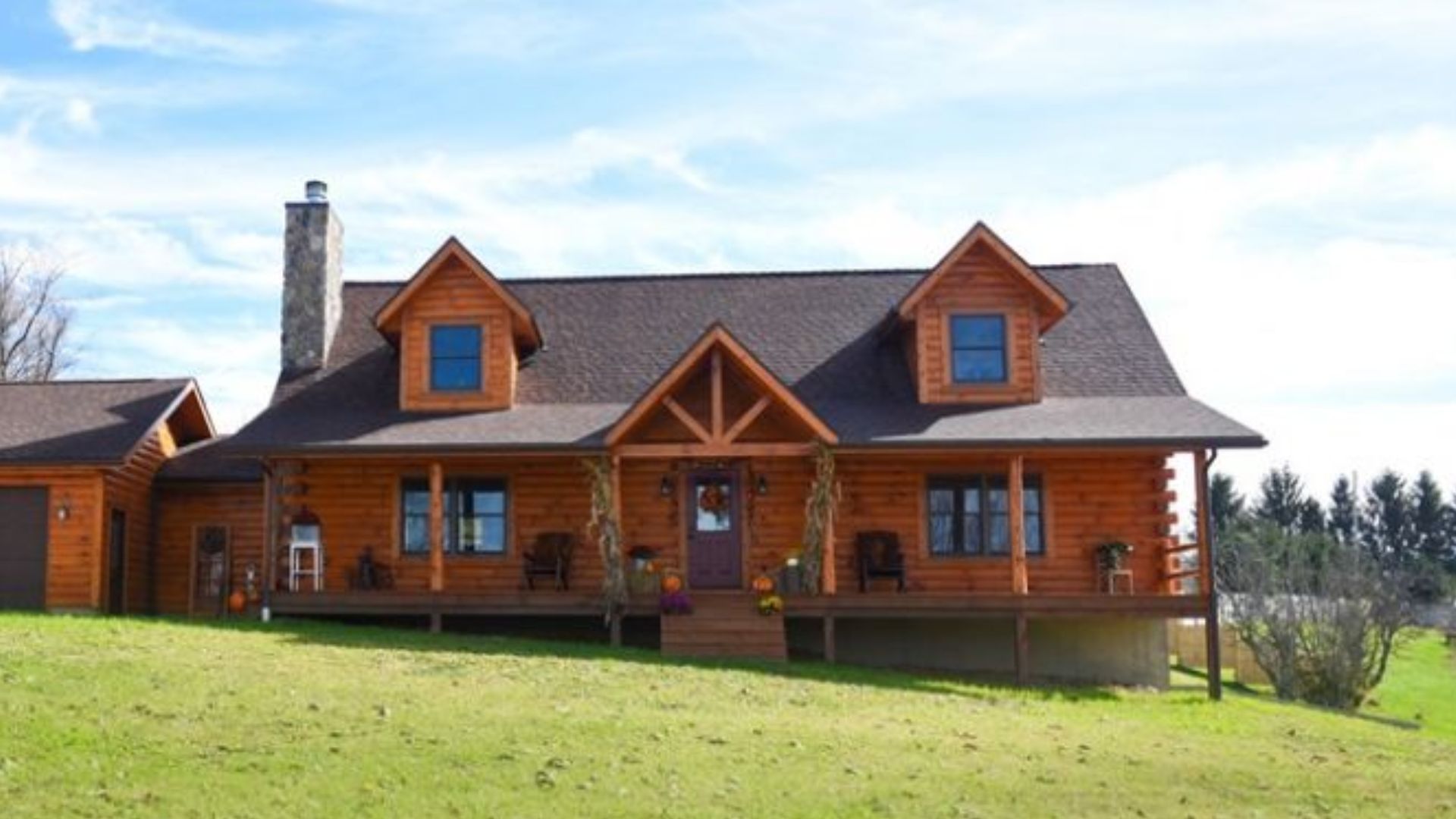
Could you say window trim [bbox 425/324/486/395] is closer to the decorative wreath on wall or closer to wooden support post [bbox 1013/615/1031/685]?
the decorative wreath on wall

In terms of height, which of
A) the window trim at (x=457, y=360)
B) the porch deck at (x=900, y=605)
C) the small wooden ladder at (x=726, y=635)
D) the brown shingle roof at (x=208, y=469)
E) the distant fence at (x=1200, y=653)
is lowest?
the distant fence at (x=1200, y=653)

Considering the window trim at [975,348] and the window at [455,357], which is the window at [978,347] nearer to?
the window trim at [975,348]

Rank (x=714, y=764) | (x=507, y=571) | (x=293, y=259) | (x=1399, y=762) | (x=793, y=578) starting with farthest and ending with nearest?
(x=293, y=259) → (x=507, y=571) → (x=793, y=578) → (x=1399, y=762) → (x=714, y=764)

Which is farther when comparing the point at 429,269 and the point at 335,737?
the point at 429,269

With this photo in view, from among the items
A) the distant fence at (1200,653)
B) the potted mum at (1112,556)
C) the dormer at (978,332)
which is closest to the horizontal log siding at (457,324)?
the dormer at (978,332)

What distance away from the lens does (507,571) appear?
2278cm

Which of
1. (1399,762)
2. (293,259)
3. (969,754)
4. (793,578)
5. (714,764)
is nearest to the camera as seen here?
(714,764)

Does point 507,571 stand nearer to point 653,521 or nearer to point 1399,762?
point 653,521

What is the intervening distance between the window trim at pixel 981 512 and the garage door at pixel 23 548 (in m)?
12.9

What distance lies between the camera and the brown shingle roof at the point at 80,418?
73.5 ft

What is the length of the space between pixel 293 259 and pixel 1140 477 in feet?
44.7

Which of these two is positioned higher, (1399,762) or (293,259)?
(293,259)

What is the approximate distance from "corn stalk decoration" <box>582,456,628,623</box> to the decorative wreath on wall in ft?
5.13

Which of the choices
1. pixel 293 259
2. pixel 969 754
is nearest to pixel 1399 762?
pixel 969 754
